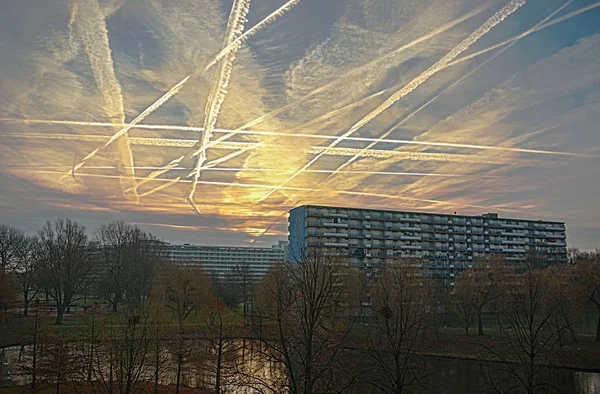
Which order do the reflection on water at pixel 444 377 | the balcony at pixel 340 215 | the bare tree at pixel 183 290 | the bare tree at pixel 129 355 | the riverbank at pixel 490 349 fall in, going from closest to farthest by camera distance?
the bare tree at pixel 129 355
the reflection on water at pixel 444 377
the riverbank at pixel 490 349
the bare tree at pixel 183 290
the balcony at pixel 340 215

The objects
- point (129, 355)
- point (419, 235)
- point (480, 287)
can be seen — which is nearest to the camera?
point (129, 355)

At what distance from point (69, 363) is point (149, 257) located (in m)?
67.8

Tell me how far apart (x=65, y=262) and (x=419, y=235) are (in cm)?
6850

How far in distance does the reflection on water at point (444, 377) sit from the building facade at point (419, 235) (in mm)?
49730

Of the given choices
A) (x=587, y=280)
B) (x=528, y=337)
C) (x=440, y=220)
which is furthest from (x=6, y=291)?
(x=440, y=220)

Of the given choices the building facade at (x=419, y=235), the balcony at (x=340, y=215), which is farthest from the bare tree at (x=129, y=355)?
the balcony at (x=340, y=215)

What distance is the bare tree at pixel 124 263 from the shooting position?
7981 centimetres

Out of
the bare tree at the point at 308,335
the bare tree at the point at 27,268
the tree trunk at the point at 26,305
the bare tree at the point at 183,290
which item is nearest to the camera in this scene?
the bare tree at the point at 308,335

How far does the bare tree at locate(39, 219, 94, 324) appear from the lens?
66.9 m

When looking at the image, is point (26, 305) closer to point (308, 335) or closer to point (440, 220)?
point (308, 335)

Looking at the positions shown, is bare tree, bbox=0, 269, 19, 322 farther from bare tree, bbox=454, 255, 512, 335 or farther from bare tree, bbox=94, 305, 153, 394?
bare tree, bbox=454, 255, 512, 335

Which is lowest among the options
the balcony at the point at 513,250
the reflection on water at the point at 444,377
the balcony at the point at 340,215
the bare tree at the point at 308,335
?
the reflection on water at the point at 444,377

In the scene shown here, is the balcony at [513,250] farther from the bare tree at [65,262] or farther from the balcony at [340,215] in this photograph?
the bare tree at [65,262]

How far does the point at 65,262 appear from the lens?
224 ft
